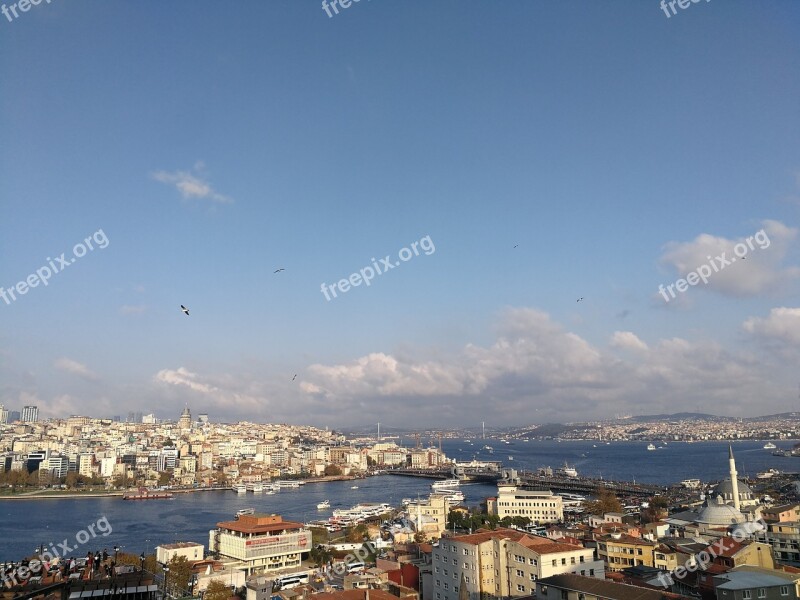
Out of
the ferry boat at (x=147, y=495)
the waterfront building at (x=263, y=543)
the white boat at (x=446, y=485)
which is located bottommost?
the white boat at (x=446, y=485)

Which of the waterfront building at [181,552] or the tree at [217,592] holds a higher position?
the tree at [217,592]

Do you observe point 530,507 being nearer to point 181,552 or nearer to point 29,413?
point 181,552

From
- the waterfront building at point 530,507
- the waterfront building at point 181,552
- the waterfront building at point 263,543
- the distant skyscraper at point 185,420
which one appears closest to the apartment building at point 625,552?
the waterfront building at point 263,543

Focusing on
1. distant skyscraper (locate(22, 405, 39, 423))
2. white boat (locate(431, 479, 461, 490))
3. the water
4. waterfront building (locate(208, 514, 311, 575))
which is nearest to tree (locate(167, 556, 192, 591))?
waterfront building (locate(208, 514, 311, 575))

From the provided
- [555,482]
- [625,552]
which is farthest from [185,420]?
[625,552]

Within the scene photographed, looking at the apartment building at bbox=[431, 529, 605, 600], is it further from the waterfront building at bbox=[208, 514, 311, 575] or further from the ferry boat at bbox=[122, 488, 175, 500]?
the ferry boat at bbox=[122, 488, 175, 500]

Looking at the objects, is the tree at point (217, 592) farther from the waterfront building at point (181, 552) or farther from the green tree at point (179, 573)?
the waterfront building at point (181, 552)

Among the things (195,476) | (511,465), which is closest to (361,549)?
(195,476)
